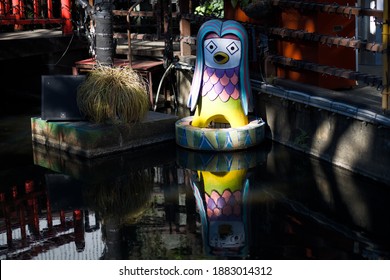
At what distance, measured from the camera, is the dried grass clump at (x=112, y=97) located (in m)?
10.0

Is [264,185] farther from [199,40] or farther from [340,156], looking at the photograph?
[199,40]

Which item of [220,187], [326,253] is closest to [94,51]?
[220,187]

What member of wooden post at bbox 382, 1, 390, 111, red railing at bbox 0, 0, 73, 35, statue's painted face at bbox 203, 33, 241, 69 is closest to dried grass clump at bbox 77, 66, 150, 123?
statue's painted face at bbox 203, 33, 241, 69

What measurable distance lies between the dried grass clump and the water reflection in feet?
1.59

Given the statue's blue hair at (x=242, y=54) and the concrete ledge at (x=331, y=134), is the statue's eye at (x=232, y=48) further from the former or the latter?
Result: the concrete ledge at (x=331, y=134)

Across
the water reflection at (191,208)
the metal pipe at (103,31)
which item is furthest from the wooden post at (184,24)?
the water reflection at (191,208)

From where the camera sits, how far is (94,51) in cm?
1171

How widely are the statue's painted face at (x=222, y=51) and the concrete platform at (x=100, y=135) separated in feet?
3.37

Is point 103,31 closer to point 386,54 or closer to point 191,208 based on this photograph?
point 191,208

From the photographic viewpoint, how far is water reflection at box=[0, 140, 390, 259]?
6.99 m

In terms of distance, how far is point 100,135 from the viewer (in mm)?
9852

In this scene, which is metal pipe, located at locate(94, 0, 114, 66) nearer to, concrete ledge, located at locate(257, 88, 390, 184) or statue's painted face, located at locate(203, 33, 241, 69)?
statue's painted face, located at locate(203, 33, 241, 69)

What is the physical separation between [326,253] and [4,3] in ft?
28.9

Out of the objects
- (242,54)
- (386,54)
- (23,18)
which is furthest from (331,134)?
(23,18)
